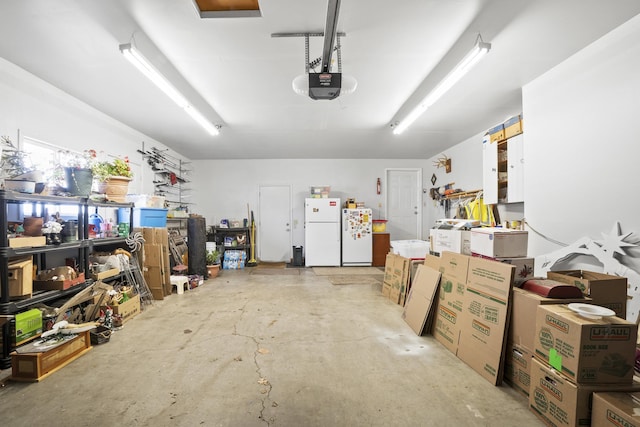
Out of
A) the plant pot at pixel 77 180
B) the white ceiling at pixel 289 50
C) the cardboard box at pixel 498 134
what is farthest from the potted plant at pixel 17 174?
the cardboard box at pixel 498 134

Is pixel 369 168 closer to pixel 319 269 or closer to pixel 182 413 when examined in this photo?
pixel 319 269

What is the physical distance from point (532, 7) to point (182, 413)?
3.84 m

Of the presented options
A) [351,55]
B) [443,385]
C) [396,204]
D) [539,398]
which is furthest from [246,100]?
[396,204]

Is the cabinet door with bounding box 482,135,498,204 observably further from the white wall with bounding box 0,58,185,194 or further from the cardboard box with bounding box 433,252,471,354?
the white wall with bounding box 0,58,185,194

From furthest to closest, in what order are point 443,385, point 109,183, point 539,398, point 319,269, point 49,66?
point 319,269
point 109,183
point 49,66
point 443,385
point 539,398

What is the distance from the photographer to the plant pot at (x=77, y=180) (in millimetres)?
2904

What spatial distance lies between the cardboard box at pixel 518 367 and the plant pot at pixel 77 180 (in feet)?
14.5

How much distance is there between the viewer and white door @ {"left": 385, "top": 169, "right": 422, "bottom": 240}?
7480 mm

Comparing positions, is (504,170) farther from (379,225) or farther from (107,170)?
(107,170)

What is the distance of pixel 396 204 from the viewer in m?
7.50

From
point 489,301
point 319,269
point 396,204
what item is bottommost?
point 319,269

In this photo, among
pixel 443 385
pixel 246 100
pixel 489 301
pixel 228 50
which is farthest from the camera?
pixel 246 100

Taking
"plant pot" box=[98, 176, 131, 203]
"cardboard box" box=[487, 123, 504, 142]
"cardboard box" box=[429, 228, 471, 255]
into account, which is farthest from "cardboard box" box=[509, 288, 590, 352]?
"plant pot" box=[98, 176, 131, 203]

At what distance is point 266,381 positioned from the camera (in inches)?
79.0
